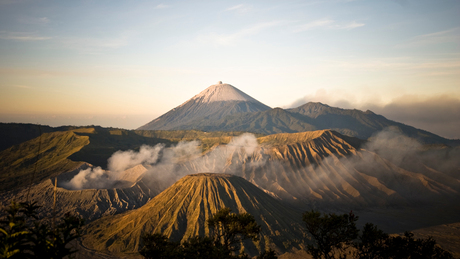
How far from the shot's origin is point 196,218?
67.0 metres

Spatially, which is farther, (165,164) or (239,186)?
(165,164)

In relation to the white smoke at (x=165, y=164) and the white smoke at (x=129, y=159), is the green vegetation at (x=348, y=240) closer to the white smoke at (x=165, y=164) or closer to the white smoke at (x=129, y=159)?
the white smoke at (x=165, y=164)

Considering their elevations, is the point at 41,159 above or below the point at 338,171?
above

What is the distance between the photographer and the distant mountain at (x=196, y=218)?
63.8m

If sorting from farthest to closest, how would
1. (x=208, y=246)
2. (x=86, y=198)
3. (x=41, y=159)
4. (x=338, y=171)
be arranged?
(x=41, y=159) < (x=338, y=171) < (x=86, y=198) < (x=208, y=246)

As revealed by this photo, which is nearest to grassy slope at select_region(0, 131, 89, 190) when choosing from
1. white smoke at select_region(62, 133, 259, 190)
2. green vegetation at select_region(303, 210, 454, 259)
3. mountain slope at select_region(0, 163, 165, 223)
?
white smoke at select_region(62, 133, 259, 190)

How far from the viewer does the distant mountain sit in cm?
6378

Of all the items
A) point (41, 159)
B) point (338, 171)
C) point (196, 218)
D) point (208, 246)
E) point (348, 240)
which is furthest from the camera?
point (41, 159)

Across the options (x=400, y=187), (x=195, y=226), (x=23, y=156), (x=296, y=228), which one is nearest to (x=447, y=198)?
(x=400, y=187)

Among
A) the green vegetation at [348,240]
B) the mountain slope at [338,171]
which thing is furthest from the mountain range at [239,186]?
the green vegetation at [348,240]

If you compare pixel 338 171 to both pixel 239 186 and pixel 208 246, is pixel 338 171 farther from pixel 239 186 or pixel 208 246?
pixel 208 246

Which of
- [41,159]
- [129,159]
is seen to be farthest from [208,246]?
[41,159]

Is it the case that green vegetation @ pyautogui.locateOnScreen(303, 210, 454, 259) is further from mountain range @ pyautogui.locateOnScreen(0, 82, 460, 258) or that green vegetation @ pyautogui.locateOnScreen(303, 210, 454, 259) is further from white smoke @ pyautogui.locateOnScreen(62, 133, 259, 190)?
white smoke @ pyautogui.locateOnScreen(62, 133, 259, 190)

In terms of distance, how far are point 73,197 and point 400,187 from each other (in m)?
104
